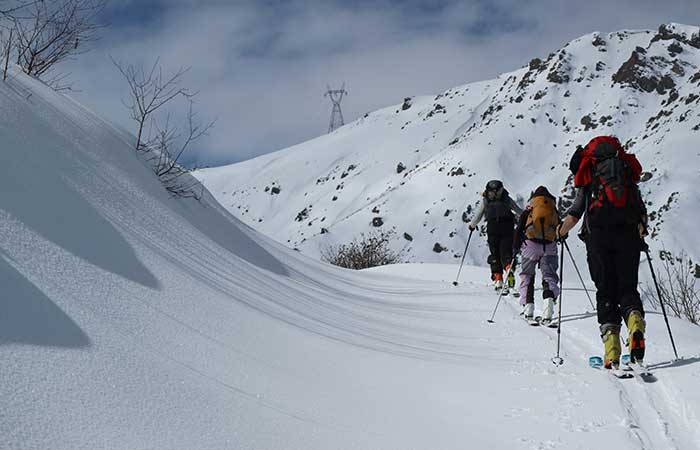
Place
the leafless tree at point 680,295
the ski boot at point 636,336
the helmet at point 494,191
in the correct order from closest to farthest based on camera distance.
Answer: the ski boot at point 636,336 → the leafless tree at point 680,295 → the helmet at point 494,191

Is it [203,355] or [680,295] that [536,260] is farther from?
[203,355]

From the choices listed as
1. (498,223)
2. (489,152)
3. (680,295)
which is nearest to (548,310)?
(498,223)

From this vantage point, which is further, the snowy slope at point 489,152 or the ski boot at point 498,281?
the snowy slope at point 489,152

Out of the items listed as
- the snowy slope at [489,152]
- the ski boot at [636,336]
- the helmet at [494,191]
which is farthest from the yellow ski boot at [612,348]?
the snowy slope at [489,152]

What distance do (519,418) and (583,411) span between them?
0.43 m

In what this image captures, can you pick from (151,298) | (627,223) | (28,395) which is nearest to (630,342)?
(627,223)

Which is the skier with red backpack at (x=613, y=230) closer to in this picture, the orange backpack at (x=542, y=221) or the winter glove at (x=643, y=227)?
the winter glove at (x=643, y=227)

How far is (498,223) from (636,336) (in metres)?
5.24

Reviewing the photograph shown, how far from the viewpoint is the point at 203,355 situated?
9.87 ft

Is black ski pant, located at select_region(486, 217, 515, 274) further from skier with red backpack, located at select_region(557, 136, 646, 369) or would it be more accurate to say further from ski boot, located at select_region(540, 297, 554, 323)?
skier with red backpack, located at select_region(557, 136, 646, 369)

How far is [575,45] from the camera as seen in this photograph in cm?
13238

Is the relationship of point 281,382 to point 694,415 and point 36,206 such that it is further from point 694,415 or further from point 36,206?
point 694,415

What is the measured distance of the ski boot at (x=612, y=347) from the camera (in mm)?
4430

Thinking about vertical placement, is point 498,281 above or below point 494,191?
below
